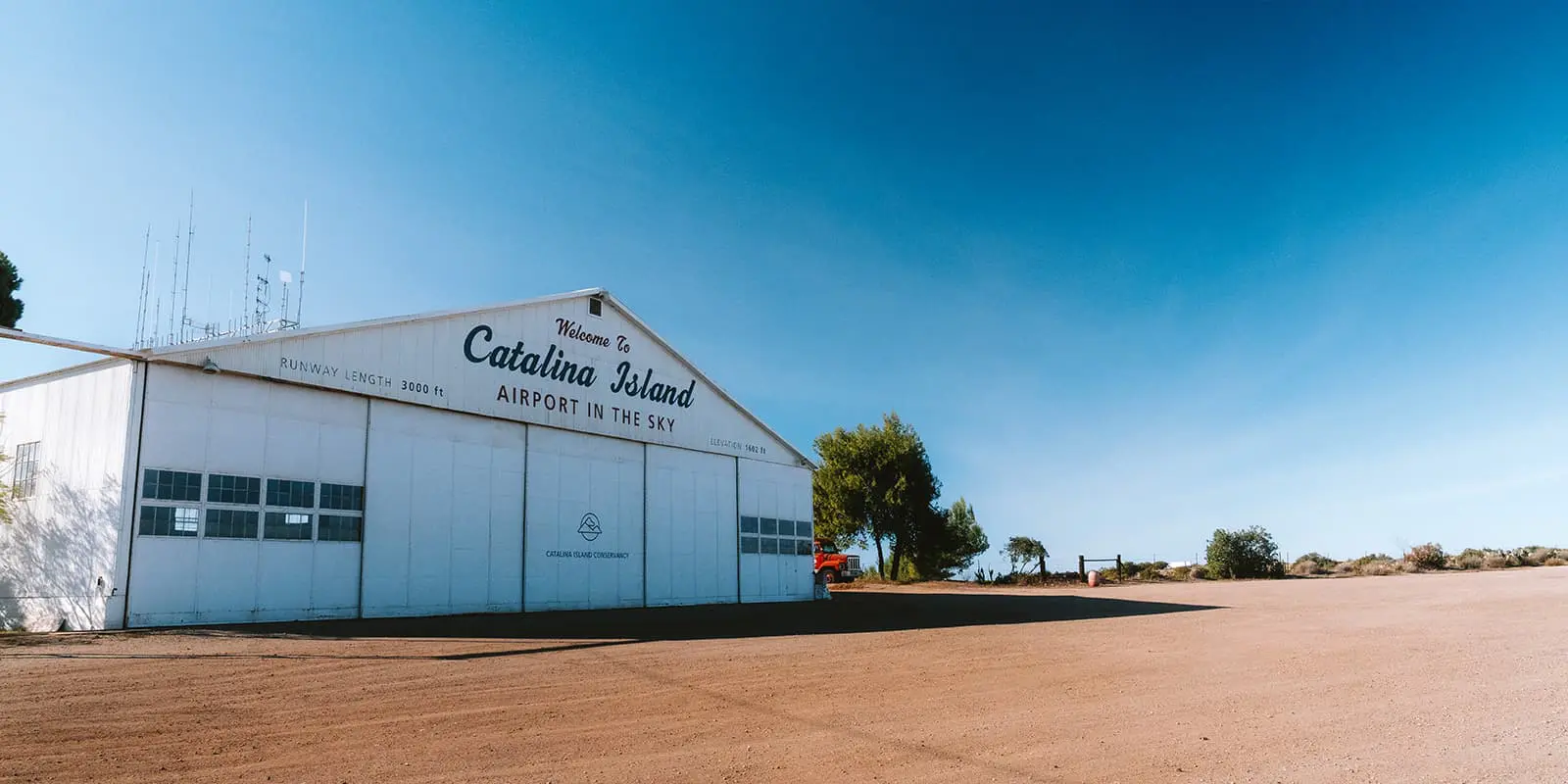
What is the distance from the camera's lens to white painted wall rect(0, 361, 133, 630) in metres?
15.2

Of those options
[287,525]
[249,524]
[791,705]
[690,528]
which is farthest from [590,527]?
[791,705]

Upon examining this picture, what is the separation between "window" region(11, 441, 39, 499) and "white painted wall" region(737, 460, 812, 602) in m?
17.6

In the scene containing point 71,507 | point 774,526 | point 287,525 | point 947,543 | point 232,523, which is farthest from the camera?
point 947,543

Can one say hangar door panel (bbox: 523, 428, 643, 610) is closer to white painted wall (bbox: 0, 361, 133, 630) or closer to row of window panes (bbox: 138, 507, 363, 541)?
row of window panes (bbox: 138, 507, 363, 541)

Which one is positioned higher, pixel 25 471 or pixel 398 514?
pixel 25 471

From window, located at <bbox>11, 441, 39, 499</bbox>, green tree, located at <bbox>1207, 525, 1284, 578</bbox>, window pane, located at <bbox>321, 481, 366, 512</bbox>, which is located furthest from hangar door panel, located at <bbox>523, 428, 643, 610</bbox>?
green tree, located at <bbox>1207, 525, 1284, 578</bbox>

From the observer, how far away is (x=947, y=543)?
47.8 metres

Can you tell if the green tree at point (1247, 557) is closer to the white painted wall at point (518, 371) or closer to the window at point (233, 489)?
the white painted wall at point (518, 371)

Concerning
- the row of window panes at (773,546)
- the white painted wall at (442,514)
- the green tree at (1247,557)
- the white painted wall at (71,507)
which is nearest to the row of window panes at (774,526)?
the row of window panes at (773,546)

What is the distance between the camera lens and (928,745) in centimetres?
689

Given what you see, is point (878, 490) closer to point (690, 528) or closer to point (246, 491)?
point (690, 528)

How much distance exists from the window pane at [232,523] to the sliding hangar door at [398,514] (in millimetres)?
24

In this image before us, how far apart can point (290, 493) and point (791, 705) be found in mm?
13360

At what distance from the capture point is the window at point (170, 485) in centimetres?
1545
